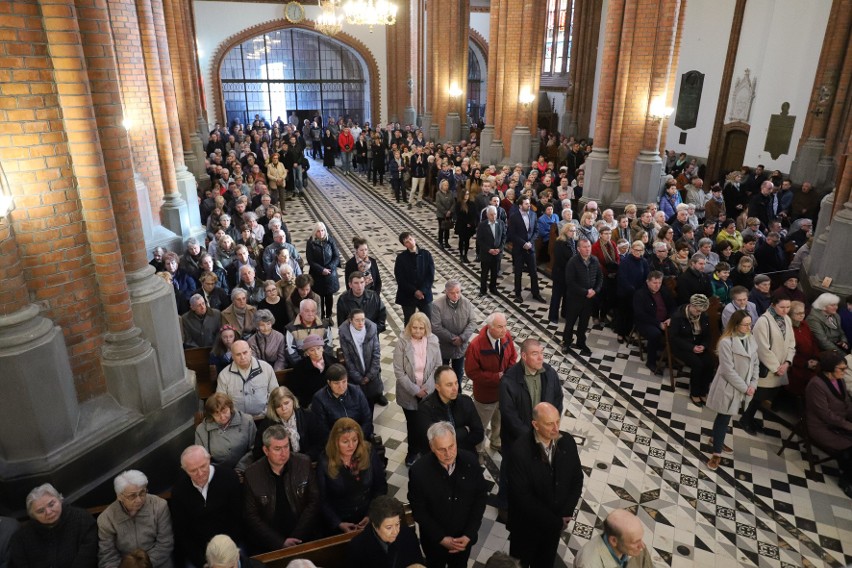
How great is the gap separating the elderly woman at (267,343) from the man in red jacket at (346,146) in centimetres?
1727

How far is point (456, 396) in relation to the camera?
457cm

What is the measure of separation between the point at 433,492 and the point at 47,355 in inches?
114

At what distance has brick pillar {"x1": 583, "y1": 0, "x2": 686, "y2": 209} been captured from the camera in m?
11.4

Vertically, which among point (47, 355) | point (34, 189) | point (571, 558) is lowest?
point (571, 558)

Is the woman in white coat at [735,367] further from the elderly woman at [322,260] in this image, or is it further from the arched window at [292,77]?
the arched window at [292,77]

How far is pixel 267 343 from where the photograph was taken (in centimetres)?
580

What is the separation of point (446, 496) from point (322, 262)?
5180 mm

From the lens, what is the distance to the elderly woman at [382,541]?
10.9ft

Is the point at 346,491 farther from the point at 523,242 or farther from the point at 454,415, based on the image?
the point at 523,242

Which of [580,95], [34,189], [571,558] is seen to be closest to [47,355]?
[34,189]

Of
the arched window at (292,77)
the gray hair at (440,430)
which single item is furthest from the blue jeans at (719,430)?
the arched window at (292,77)

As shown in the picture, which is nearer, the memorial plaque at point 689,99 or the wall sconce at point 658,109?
the wall sconce at point 658,109

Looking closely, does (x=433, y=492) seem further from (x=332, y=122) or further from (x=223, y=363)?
(x=332, y=122)

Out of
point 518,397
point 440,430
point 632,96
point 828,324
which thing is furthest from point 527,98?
point 440,430
